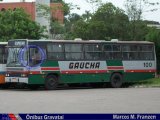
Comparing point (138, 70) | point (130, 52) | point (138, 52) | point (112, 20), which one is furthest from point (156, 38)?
point (112, 20)

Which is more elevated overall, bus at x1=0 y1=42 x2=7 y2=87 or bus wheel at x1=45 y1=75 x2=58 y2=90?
bus at x1=0 y1=42 x2=7 y2=87

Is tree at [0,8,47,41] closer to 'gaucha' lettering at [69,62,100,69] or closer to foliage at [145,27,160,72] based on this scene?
foliage at [145,27,160,72]

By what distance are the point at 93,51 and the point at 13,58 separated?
5142 mm

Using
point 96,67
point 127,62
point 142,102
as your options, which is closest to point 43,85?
point 96,67

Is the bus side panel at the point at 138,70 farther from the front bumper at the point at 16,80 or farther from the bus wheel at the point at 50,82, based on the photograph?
the front bumper at the point at 16,80

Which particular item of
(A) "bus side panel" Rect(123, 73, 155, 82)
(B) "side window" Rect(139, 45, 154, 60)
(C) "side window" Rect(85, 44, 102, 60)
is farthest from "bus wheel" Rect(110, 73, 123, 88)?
(B) "side window" Rect(139, 45, 154, 60)

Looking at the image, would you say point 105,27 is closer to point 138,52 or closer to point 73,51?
point 138,52

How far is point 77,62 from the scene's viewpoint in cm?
2983

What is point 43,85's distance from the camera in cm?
2948

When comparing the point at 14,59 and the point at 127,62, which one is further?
the point at 127,62

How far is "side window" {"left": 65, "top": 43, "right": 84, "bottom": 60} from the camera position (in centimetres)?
2938

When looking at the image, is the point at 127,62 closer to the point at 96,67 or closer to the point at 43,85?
the point at 96,67

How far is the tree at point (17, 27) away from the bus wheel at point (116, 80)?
1785 centimetres

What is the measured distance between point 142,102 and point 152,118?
12708 millimetres
